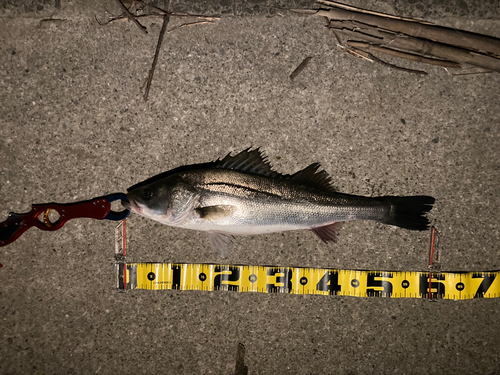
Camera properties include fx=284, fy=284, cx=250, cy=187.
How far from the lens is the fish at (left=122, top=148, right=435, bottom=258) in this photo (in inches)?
96.0

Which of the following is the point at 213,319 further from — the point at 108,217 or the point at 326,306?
the point at 108,217

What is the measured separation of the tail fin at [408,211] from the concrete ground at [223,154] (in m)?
0.26

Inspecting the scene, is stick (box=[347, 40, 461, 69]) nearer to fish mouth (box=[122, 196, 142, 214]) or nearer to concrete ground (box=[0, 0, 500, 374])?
concrete ground (box=[0, 0, 500, 374])

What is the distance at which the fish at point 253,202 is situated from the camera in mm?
2438

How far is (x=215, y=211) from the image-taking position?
2426mm

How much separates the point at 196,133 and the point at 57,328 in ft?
8.02

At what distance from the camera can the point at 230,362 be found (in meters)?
2.94

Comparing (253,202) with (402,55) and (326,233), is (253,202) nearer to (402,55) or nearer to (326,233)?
(326,233)

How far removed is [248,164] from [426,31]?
2137 mm

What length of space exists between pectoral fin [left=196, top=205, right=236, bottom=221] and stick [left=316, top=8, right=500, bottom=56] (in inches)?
81.8

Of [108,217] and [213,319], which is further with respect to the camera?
[213,319]

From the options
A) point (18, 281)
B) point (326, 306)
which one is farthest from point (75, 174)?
point (326, 306)

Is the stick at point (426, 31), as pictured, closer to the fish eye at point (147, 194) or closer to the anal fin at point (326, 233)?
the anal fin at point (326, 233)

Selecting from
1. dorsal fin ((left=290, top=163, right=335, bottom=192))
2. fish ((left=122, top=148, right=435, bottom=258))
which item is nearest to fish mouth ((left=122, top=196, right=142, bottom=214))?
fish ((left=122, top=148, right=435, bottom=258))
